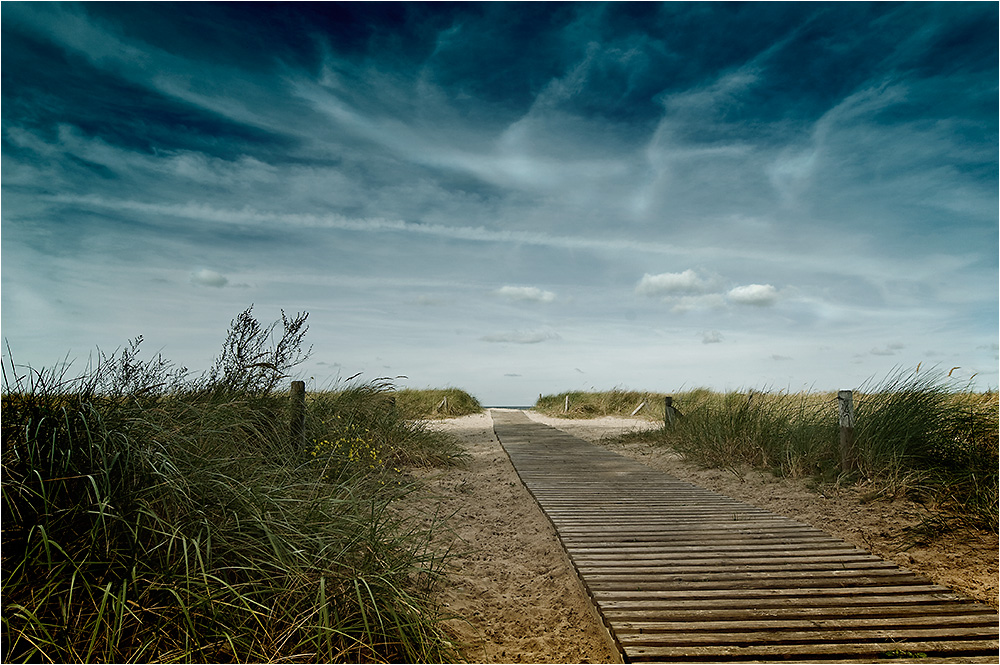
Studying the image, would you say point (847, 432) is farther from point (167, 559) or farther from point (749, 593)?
point (167, 559)

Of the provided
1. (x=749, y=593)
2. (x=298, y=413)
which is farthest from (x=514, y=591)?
(x=298, y=413)

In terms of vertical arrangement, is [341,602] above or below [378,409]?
below

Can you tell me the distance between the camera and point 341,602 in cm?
246

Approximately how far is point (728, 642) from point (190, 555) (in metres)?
2.23

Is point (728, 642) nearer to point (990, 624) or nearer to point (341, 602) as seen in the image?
point (990, 624)

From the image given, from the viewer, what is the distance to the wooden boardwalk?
247 cm

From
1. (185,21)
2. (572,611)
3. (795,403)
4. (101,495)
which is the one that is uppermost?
(185,21)

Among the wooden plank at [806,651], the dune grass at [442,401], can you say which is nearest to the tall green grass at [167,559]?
the wooden plank at [806,651]

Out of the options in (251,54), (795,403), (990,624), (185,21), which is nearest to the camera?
(990,624)

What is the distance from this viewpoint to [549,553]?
404 centimetres

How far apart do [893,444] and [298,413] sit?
210 inches

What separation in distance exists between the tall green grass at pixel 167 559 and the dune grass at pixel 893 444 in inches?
159

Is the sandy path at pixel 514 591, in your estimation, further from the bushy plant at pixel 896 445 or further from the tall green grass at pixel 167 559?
the bushy plant at pixel 896 445

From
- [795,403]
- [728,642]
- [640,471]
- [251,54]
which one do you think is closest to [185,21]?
[251,54]
